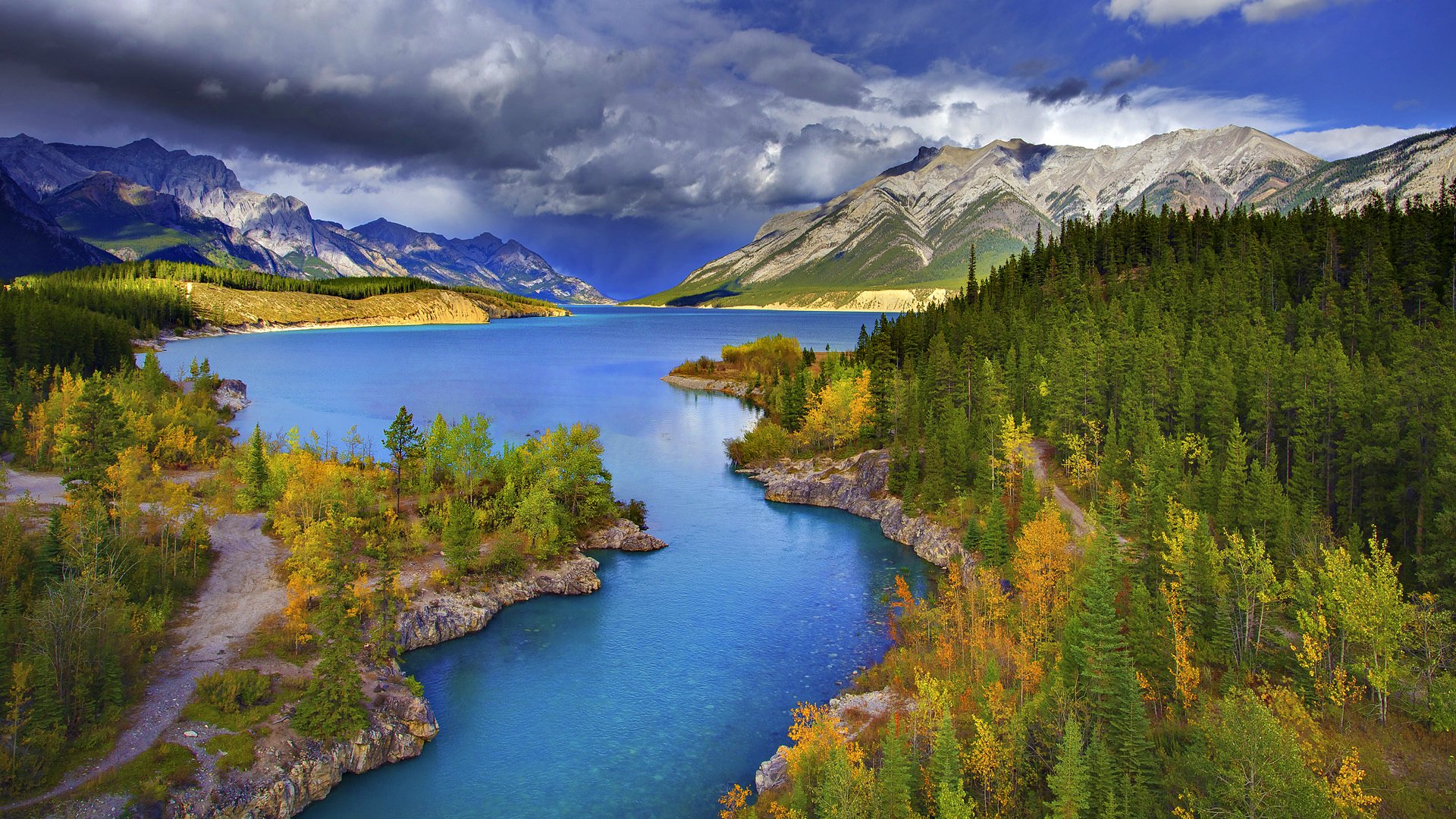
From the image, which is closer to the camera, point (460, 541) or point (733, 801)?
point (733, 801)

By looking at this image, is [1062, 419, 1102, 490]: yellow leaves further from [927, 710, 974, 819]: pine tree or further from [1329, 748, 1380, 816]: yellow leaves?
[927, 710, 974, 819]: pine tree

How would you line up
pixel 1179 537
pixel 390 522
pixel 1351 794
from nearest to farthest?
pixel 1351 794 < pixel 1179 537 < pixel 390 522

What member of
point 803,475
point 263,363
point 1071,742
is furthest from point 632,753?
point 263,363

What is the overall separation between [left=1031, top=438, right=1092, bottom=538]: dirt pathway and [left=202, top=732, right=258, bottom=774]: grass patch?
5258 cm

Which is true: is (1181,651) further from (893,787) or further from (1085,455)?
(1085,455)

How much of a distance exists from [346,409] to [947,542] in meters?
101

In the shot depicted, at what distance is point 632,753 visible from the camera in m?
39.1

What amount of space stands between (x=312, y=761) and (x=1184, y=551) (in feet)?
156

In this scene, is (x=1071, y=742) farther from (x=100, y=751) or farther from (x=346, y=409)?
(x=346, y=409)

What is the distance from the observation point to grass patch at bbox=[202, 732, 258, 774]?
32531 mm

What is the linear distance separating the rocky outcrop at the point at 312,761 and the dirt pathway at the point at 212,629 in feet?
15.2

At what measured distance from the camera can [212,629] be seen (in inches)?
1706

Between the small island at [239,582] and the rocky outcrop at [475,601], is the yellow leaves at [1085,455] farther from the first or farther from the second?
the rocky outcrop at [475,601]

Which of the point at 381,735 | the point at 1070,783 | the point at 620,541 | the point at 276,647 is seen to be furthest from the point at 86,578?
the point at 1070,783
